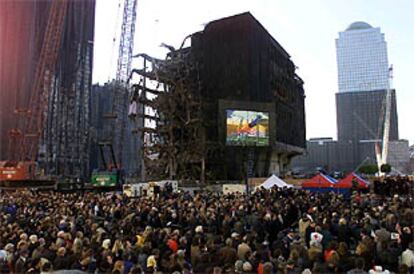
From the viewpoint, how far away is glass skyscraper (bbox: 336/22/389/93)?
15812 cm

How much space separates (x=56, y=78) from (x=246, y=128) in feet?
227

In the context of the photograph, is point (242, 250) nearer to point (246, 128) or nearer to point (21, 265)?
point (21, 265)

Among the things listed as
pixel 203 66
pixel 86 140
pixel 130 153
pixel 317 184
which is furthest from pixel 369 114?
pixel 317 184

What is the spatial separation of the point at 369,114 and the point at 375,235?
517ft

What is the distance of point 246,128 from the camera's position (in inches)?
2014

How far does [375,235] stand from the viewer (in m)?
11.1

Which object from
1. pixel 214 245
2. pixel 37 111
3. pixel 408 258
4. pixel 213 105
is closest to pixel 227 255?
pixel 214 245

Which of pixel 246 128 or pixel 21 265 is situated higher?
pixel 246 128

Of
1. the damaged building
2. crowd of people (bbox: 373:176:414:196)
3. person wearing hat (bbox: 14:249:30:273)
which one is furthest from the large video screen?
person wearing hat (bbox: 14:249:30:273)

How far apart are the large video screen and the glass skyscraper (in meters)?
119

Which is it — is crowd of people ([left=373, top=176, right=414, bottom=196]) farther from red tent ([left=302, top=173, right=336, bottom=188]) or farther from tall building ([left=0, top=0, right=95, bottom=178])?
tall building ([left=0, top=0, right=95, bottom=178])

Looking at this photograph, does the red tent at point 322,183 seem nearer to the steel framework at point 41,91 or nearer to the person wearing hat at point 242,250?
the person wearing hat at point 242,250

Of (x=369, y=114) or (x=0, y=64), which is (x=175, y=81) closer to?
(x=0, y=64)

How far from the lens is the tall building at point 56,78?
306 ft
